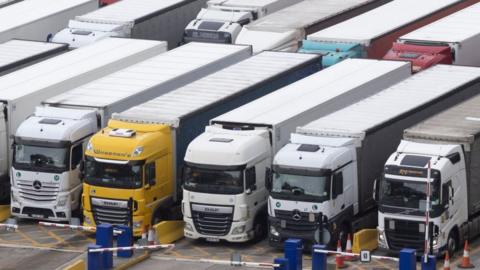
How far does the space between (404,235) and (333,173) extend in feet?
9.09

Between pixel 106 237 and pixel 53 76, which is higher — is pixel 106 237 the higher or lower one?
the lower one

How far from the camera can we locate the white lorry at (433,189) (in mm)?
55188

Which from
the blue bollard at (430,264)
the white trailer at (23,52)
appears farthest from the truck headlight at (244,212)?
the white trailer at (23,52)

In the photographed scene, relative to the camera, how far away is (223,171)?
57.2 metres

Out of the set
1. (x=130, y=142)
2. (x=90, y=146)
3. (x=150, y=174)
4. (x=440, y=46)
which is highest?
(x=440, y=46)

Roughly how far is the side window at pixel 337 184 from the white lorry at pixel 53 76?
1208 centimetres

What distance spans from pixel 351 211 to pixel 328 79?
7.87 meters

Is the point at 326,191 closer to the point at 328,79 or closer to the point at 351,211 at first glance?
the point at 351,211

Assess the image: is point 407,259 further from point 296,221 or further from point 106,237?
point 106,237

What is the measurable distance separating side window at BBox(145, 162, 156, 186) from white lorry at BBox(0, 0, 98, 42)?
18.7 m

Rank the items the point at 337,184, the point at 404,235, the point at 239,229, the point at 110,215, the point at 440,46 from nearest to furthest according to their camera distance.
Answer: the point at 404,235 → the point at 337,184 → the point at 239,229 → the point at 110,215 → the point at 440,46

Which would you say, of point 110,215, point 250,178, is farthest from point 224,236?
point 110,215

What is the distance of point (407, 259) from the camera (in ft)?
171

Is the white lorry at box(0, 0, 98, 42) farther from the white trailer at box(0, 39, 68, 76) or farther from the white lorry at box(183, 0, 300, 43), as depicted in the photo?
the white lorry at box(183, 0, 300, 43)
